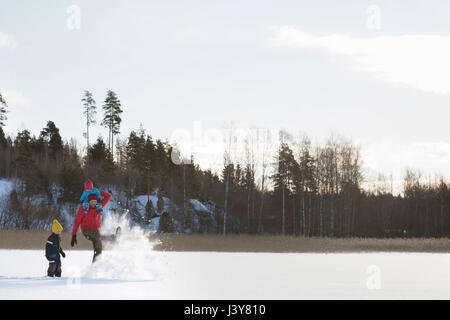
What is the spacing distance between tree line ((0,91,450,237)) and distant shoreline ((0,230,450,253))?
1819 cm

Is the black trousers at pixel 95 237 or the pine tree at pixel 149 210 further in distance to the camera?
the pine tree at pixel 149 210

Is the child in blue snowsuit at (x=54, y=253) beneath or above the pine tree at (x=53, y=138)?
beneath

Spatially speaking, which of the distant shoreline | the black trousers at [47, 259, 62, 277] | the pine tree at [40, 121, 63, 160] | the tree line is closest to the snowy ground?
the black trousers at [47, 259, 62, 277]

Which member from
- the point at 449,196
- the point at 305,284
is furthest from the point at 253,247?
the point at 449,196

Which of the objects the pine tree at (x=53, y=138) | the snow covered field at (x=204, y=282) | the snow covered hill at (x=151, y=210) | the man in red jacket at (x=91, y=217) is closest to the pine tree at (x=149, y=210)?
the snow covered hill at (x=151, y=210)

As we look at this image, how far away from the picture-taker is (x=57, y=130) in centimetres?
8238

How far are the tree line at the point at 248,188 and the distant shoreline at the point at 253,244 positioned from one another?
18.2 m

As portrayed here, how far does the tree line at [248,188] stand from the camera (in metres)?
58.0

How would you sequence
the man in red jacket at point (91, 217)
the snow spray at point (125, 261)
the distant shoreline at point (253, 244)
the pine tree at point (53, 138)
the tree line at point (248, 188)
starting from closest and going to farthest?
the man in red jacket at point (91, 217) → the snow spray at point (125, 261) → the distant shoreline at point (253, 244) → the tree line at point (248, 188) → the pine tree at point (53, 138)

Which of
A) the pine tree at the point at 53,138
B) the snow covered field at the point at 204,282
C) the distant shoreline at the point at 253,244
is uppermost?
the pine tree at the point at 53,138

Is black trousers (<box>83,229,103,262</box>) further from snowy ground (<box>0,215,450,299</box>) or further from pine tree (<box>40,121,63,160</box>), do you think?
pine tree (<box>40,121,63,160</box>)

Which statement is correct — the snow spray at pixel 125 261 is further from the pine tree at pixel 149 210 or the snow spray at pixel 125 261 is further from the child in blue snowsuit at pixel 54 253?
the pine tree at pixel 149 210

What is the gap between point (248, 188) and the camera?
5878cm

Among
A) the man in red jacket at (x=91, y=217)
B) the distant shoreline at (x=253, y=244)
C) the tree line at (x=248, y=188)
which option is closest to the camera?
the man in red jacket at (x=91, y=217)
